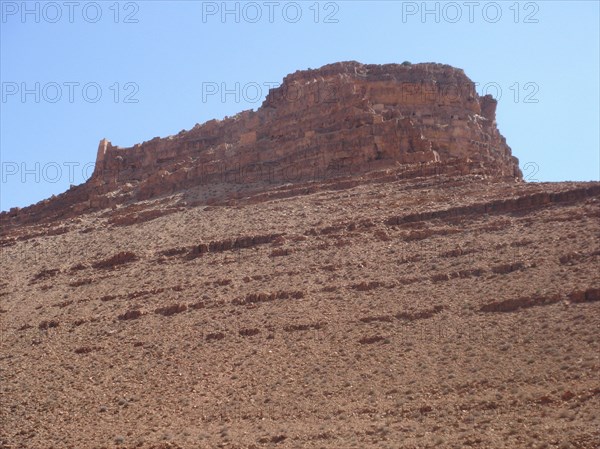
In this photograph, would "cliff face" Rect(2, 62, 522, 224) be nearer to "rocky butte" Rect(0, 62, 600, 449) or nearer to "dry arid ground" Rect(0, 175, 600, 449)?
"rocky butte" Rect(0, 62, 600, 449)

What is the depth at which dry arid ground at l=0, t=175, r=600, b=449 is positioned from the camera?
981 inches

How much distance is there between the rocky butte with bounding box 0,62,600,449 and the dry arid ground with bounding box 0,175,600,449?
2.8 inches

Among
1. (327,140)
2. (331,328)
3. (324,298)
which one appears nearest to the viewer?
(331,328)

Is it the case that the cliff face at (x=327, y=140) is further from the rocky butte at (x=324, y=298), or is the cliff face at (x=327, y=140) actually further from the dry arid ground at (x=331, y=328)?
the dry arid ground at (x=331, y=328)

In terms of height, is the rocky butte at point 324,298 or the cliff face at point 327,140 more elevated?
the cliff face at point 327,140

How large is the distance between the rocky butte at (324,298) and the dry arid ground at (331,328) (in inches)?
2.8

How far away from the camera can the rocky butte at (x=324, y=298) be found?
25.4 meters

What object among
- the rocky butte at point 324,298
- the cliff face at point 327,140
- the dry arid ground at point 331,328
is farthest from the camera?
the cliff face at point 327,140

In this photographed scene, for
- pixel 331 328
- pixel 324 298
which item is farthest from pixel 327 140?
pixel 331 328

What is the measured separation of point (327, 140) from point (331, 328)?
18.6 m

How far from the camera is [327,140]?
48344 mm

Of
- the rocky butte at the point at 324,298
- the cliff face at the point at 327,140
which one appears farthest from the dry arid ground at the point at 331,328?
the cliff face at the point at 327,140

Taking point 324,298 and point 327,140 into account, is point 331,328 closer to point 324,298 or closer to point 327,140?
point 324,298

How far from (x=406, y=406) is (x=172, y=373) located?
7483mm
